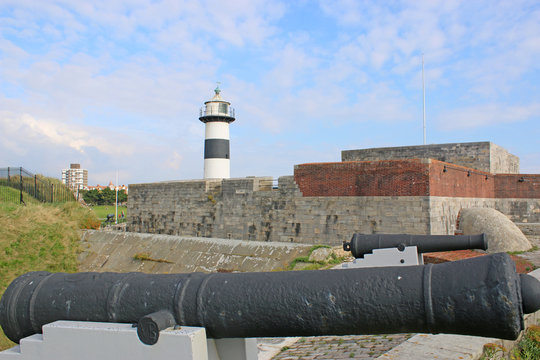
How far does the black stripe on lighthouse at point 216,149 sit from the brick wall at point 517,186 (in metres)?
12.2

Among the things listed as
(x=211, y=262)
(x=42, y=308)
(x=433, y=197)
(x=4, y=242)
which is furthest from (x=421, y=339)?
(x=4, y=242)

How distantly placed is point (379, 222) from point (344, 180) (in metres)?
1.57

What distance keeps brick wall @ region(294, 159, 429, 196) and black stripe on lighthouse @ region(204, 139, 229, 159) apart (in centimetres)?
853

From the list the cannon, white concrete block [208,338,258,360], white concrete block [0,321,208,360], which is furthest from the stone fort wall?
white concrete block [0,321,208,360]

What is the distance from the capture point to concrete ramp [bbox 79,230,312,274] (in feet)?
28.3

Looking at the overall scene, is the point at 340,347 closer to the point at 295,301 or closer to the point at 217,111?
the point at 295,301

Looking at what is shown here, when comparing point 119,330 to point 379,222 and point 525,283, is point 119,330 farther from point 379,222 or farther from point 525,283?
point 379,222

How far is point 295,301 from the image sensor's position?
1.96 meters

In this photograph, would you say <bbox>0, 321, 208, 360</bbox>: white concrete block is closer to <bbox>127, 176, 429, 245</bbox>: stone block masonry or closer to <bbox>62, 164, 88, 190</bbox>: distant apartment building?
<bbox>127, 176, 429, 245</bbox>: stone block masonry

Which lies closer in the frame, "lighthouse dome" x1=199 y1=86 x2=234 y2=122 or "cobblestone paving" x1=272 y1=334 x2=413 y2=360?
"cobblestone paving" x1=272 y1=334 x2=413 y2=360

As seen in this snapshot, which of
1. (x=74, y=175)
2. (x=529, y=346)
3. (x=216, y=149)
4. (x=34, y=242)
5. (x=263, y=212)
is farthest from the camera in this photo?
(x=74, y=175)

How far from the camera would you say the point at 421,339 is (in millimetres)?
3732

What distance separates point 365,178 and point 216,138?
11.1 metres

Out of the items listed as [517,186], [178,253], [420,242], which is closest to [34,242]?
[178,253]
